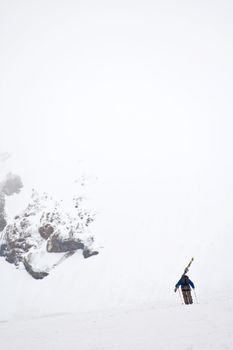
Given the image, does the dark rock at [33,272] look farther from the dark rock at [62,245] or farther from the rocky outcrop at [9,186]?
the rocky outcrop at [9,186]

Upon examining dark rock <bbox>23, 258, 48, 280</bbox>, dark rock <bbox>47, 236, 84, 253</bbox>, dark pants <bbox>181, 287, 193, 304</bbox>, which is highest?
dark rock <bbox>47, 236, 84, 253</bbox>

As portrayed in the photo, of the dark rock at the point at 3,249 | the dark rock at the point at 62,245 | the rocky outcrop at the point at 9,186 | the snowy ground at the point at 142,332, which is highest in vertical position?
the rocky outcrop at the point at 9,186

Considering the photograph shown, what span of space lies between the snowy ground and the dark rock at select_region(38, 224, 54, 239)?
2292 cm

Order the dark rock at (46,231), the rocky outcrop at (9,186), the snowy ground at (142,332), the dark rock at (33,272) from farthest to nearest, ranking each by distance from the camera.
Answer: the rocky outcrop at (9,186)
the dark rock at (46,231)
the dark rock at (33,272)
the snowy ground at (142,332)

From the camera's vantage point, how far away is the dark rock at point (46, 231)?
119 ft

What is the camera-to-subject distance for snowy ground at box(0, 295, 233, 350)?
8.27 m

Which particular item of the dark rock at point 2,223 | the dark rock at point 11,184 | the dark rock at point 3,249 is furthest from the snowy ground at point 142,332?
the dark rock at point 11,184

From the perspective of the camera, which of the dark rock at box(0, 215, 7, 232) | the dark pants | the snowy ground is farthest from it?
the dark rock at box(0, 215, 7, 232)

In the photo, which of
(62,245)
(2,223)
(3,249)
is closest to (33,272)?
(62,245)

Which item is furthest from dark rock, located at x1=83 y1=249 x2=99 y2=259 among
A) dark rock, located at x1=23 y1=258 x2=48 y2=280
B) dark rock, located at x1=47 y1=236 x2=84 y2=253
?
dark rock, located at x1=23 y1=258 x2=48 y2=280

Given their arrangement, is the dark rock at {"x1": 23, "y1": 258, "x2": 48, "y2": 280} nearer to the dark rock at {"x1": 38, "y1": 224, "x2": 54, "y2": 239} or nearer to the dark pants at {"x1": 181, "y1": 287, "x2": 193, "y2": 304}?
the dark rock at {"x1": 38, "y1": 224, "x2": 54, "y2": 239}

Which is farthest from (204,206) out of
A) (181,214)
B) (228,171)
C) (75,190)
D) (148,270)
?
(75,190)

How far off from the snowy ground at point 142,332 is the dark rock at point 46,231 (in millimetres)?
22918

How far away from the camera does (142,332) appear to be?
32.7ft
